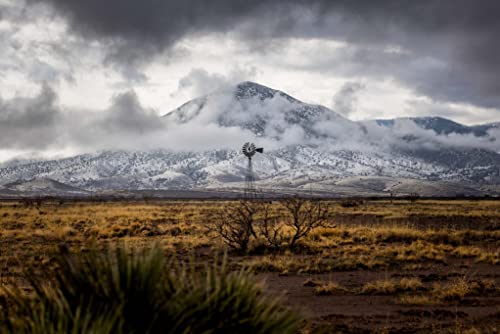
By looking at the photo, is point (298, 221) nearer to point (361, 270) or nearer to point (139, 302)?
point (361, 270)

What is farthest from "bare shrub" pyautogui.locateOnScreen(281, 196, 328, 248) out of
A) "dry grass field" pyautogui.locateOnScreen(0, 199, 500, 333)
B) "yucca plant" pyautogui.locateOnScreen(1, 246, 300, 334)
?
"yucca plant" pyautogui.locateOnScreen(1, 246, 300, 334)

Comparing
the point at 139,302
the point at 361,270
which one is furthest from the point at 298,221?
the point at 139,302

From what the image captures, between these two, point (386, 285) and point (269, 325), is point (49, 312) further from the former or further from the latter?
point (386, 285)

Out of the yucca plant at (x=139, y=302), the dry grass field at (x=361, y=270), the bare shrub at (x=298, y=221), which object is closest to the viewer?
the yucca plant at (x=139, y=302)

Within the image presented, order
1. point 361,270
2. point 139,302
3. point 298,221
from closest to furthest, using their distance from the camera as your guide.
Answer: point 139,302 → point 361,270 → point 298,221

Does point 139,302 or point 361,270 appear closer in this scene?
point 139,302

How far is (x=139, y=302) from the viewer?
3.60 m

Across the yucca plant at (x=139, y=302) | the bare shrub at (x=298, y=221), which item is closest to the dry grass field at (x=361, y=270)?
the yucca plant at (x=139, y=302)

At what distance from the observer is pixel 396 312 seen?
1175cm

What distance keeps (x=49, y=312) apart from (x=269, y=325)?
1.47 meters

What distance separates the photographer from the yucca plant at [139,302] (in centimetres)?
349

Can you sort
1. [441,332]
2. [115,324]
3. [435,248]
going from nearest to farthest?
[115,324] → [441,332] → [435,248]

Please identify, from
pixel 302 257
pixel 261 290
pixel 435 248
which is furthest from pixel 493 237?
pixel 261 290

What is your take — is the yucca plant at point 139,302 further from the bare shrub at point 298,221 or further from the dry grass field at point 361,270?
the bare shrub at point 298,221
